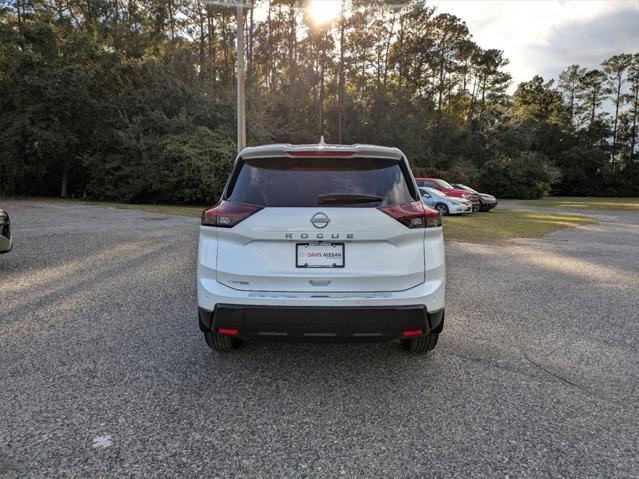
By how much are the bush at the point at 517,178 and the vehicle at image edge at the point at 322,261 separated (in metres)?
40.6

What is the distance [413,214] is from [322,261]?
2.38 feet

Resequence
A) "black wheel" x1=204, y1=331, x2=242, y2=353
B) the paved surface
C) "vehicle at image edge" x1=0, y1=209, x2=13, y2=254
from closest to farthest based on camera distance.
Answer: the paved surface, "black wheel" x1=204, y1=331, x2=242, y2=353, "vehicle at image edge" x1=0, y1=209, x2=13, y2=254

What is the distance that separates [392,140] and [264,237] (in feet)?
131

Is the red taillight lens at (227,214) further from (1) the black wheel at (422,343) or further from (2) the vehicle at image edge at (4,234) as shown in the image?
(2) the vehicle at image edge at (4,234)

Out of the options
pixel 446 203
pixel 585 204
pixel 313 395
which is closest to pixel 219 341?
pixel 313 395

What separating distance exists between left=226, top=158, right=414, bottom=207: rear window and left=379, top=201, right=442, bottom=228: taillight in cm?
5

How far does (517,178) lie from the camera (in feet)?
131

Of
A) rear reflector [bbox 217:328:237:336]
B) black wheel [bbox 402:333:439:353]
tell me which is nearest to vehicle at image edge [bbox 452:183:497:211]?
black wheel [bbox 402:333:439:353]

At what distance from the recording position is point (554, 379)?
11.3ft

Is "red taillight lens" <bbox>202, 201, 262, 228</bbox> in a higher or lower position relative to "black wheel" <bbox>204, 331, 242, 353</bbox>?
higher

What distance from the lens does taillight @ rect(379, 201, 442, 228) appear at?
10.3 ft

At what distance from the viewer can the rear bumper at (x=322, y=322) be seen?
9.91ft

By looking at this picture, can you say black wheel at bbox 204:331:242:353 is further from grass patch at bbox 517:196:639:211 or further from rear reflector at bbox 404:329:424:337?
grass patch at bbox 517:196:639:211

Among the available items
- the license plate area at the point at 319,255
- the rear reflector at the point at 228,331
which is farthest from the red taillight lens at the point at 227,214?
the rear reflector at the point at 228,331
